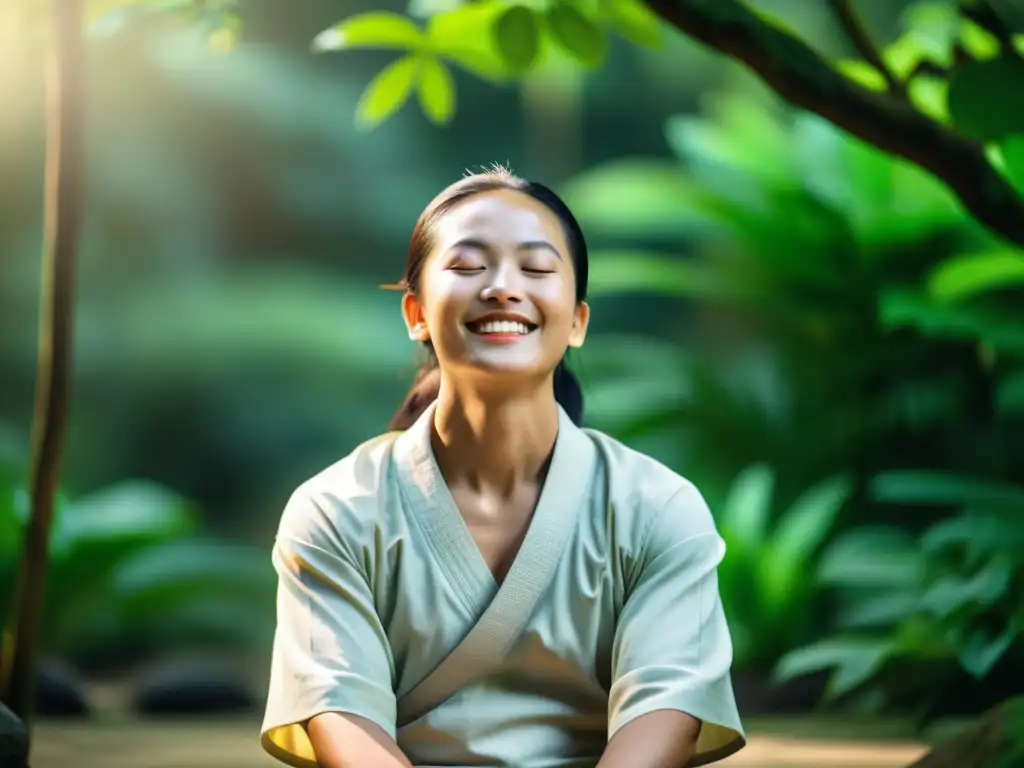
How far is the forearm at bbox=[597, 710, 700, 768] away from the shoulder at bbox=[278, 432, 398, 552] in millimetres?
336

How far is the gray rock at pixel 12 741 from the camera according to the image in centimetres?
185

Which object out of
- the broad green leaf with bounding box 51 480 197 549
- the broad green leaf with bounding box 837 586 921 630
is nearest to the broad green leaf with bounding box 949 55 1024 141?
the broad green leaf with bounding box 837 586 921 630

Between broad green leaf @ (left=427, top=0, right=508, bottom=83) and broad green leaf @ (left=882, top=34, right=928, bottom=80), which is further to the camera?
broad green leaf @ (left=882, top=34, right=928, bottom=80)

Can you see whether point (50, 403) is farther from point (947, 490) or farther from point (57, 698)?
point (947, 490)

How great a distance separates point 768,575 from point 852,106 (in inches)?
87.5

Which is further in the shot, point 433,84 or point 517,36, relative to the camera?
point 433,84

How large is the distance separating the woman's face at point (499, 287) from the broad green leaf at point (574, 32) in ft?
1.28

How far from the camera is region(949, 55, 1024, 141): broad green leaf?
4.58ft

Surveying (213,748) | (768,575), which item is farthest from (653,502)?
(768,575)

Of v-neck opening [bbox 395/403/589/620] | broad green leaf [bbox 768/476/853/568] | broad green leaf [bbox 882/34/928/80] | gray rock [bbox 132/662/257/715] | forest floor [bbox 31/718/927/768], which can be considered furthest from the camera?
broad green leaf [bbox 768/476/853/568]

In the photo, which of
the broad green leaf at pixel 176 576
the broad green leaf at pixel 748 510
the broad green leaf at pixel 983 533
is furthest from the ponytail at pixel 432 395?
the broad green leaf at pixel 176 576

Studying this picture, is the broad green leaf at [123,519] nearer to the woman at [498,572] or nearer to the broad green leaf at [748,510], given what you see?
the broad green leaf at [748,510]

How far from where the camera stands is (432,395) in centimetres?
169

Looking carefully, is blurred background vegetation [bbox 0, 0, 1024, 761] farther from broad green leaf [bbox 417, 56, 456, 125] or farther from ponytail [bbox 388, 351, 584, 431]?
broad green leaf [bbox 417, 56, 456, 125]
